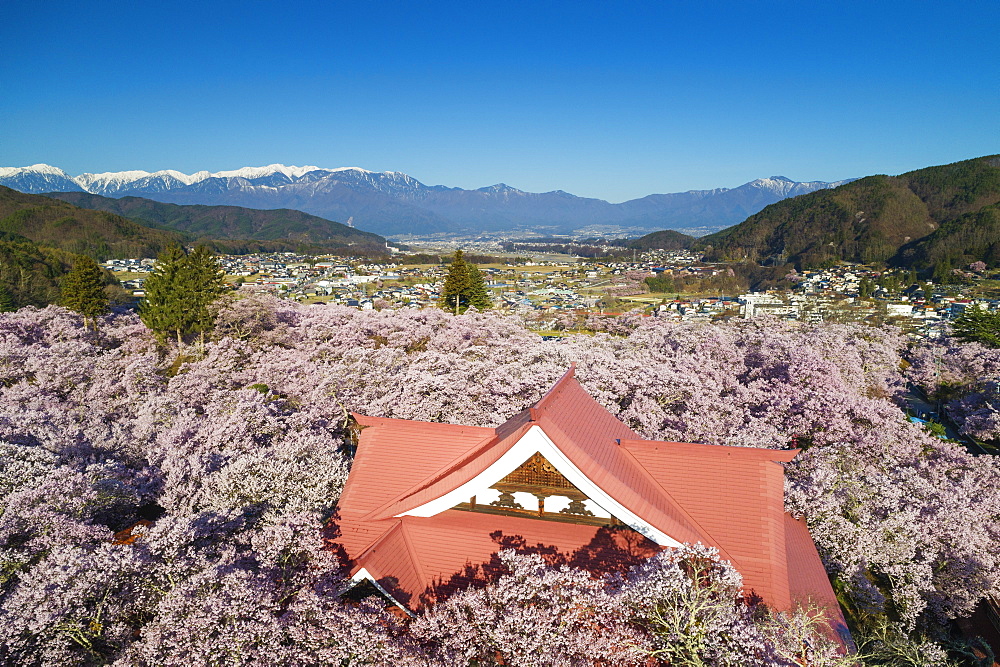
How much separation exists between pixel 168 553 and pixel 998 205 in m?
158

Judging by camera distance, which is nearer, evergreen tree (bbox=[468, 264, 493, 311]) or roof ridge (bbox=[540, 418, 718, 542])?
roof ridge (bbox=[540, 418, 718, 542])

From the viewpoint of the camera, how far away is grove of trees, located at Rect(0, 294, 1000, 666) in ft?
19.7

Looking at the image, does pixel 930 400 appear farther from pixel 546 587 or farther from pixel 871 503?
pixel 546 587

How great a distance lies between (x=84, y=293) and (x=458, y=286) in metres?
23.9

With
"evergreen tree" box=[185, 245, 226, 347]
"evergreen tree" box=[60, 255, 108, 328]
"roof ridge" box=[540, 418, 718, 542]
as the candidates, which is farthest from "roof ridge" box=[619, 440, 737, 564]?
"evergreen tree" box=[60, 255, 108, 328]

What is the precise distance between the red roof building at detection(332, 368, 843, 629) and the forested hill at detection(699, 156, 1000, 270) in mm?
124299

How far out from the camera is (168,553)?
7480 millimetres

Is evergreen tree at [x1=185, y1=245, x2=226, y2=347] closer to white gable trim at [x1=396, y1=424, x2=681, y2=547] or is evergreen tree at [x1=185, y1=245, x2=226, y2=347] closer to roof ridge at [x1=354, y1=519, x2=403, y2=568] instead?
roof ridge at [x1=354, y1=519, x2=403, y2=568]

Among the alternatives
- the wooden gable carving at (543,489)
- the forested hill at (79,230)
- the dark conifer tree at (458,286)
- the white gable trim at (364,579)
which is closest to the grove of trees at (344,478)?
the white gable trim at (364,579)

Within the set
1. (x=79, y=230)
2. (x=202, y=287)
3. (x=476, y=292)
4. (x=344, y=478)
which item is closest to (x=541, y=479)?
(x=344, y=478)

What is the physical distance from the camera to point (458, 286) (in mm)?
43156

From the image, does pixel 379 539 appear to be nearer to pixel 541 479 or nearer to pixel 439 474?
pixel 439 474

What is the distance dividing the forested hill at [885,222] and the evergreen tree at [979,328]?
8834 cm

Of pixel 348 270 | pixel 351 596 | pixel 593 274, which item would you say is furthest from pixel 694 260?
pixel 351 596
